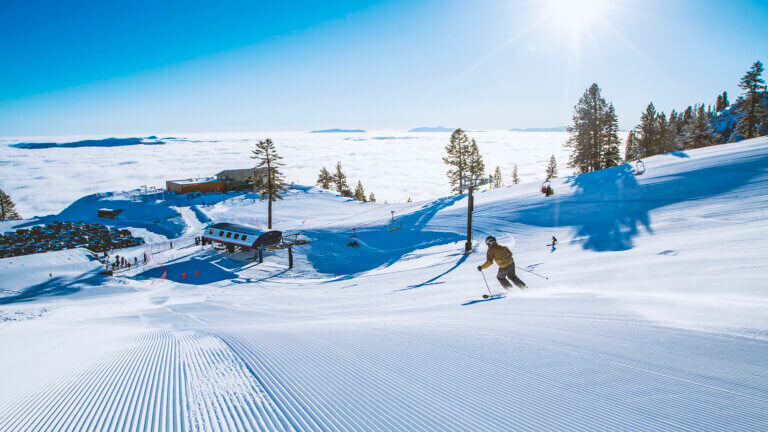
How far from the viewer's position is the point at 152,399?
3664 mm

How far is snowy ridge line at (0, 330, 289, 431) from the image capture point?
327 cm

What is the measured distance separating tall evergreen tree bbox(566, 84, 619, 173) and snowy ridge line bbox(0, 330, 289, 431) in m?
53.6

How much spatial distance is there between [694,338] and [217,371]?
241 inches

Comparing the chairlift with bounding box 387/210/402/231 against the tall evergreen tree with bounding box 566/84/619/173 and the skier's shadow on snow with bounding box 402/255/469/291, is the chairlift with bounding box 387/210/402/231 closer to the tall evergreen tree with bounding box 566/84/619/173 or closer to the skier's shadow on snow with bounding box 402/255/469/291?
the skier's shadow on snow with bounding box 402/255/469/291

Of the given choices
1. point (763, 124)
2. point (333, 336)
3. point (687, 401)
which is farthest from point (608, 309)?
point (763, 124)

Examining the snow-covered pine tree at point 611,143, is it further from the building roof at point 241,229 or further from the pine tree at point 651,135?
the building roof at point 241,229

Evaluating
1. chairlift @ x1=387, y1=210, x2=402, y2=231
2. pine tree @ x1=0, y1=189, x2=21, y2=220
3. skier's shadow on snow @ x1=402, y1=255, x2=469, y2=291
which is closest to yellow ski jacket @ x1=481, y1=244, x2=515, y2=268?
skier's shadow on snow @ x1=402, y1=255, x2=469, y2=291

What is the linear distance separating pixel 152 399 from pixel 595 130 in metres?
54.8

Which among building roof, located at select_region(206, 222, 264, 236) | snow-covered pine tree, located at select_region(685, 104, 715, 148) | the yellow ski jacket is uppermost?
snow-covered pine tree, located at select_region(685, 104, 715, 148)

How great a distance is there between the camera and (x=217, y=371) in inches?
175

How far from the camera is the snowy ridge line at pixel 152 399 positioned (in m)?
3.27

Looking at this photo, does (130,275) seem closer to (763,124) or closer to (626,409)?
(626,409)

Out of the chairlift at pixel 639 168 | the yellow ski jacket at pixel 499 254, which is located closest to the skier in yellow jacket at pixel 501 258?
the yellow ski jacket at pixel 499 254

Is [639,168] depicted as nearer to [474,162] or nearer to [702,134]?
[474,162]
